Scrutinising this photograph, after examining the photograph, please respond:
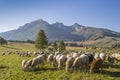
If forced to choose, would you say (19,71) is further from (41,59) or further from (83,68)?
(83,68)

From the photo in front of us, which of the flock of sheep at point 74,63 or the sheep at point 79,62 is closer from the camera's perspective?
the flock of sheep at point 74,63

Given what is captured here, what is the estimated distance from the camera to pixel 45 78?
27.9 meters

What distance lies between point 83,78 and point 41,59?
1140cm

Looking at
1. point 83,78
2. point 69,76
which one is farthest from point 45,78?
point 83,78

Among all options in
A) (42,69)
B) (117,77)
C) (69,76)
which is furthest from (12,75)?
(117,77)

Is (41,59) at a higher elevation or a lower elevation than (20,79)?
higher

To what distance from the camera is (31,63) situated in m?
34.5

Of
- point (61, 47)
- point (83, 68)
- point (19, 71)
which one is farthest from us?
point (61, 47)

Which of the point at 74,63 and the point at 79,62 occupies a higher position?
the point at 79,62

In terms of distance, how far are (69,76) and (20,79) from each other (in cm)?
679

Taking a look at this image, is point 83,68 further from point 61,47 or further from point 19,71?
point 61,47

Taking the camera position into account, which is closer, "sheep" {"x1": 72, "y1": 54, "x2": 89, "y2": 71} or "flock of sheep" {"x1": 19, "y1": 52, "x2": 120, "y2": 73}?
"flock of sheep" {"x1": 19, "y1": 52, "x2": 120, "y2": 73}

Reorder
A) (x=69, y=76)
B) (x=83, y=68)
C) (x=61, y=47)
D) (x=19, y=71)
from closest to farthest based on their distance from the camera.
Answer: (x=69, y=76)
(x=83, y=68)
(x=19, y=71)
(x=61, y=47)

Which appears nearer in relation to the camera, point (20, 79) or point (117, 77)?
point (117, 77)
